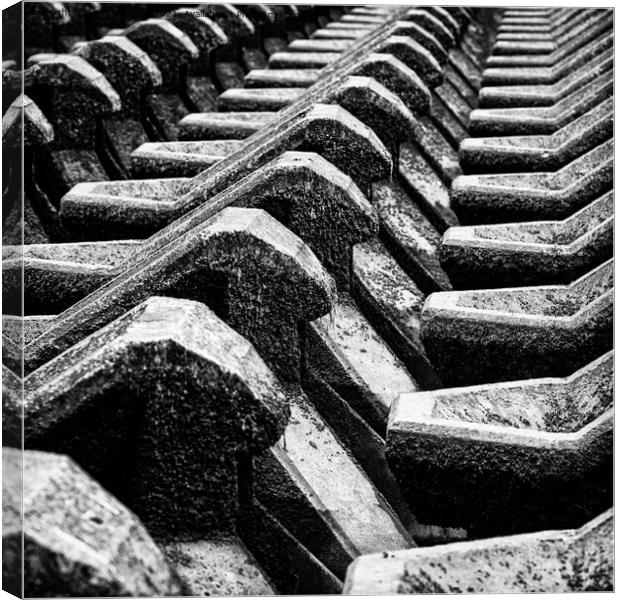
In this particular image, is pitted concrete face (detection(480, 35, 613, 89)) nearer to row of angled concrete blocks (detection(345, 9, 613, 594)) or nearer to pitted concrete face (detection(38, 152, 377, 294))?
row of angled concrete blocks (detection(345, 9, 613, 594))

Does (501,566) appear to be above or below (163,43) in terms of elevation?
below

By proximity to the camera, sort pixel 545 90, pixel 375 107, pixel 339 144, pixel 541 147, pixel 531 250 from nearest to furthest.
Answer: pixel 339 144, pixel 531 250, pixel 375 107, pixel 541 147, pixel 545 90

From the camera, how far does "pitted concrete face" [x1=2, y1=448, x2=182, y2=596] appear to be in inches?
40.9

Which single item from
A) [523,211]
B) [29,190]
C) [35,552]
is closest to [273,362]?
[35,552]

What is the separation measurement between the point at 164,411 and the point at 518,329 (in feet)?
2.48

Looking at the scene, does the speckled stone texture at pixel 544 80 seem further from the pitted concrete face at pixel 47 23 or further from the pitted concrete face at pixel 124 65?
the pitted concrete face at pixel 47 23

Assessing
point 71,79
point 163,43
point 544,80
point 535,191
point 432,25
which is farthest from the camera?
point 544,80

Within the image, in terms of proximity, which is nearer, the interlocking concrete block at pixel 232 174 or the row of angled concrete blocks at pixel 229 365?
the row of angled concrete blocks at pixel 229 365

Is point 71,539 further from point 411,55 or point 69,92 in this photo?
point 411,55

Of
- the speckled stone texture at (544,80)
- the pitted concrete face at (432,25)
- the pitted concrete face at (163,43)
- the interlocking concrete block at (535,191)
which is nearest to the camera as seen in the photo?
the interlocking concrete block at (535,191)

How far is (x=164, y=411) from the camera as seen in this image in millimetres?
1383

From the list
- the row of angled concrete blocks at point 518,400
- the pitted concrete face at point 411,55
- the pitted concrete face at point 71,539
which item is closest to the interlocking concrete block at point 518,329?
the row of angled concrete blocks at point 518,400

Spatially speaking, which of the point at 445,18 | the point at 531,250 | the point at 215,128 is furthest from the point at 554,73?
the point at 531,250

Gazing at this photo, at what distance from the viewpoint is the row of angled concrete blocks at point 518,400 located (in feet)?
4.56
